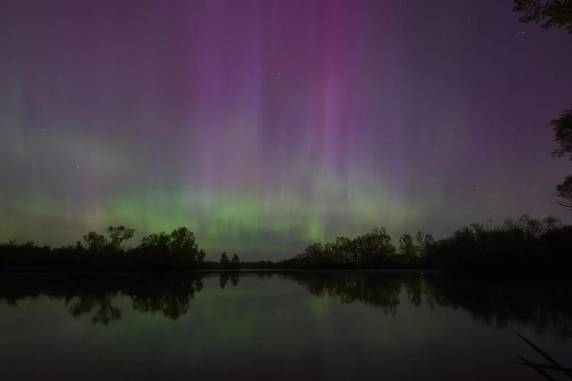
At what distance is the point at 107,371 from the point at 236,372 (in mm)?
3015

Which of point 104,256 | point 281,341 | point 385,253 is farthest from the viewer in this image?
point 385,253

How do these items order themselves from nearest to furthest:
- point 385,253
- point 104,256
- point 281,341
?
point 281,341, point 104,256, point 385,253

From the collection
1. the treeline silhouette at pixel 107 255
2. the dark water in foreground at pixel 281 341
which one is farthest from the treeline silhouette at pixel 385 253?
the dark water in foreground at pixel 281 341

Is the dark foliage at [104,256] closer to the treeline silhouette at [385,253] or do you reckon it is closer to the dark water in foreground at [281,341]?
the treeline silhouette at [385,253]

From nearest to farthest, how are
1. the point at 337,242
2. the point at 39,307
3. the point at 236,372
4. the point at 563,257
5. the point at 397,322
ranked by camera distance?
1. the point at 236,372
2. the point at 397,322
3. the point at 39,307
4. the point at 563,257
5. the point at 337,242

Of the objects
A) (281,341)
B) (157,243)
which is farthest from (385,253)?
(281,341)

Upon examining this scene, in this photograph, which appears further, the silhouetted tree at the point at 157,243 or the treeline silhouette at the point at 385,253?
the silhouetted tree at the point at 157,243

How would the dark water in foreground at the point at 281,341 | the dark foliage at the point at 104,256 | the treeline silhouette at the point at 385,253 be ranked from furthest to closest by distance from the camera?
the dark foliage at the point at 104,256 < the treeline silhouette at the point at 385,253 < the dark water in foreground at the point at 281,341

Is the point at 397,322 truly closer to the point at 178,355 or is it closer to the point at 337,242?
the point at 178,355

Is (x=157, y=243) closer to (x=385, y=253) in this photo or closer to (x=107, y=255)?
(x=107, y=255)

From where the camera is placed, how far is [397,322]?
590 inches

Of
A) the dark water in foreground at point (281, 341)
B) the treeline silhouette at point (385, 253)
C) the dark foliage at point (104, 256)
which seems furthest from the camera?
the dark foliage at point (104, 256)

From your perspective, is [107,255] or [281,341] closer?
[281,341]

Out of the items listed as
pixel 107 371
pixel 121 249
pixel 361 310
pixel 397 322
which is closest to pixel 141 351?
pixel 107 371
